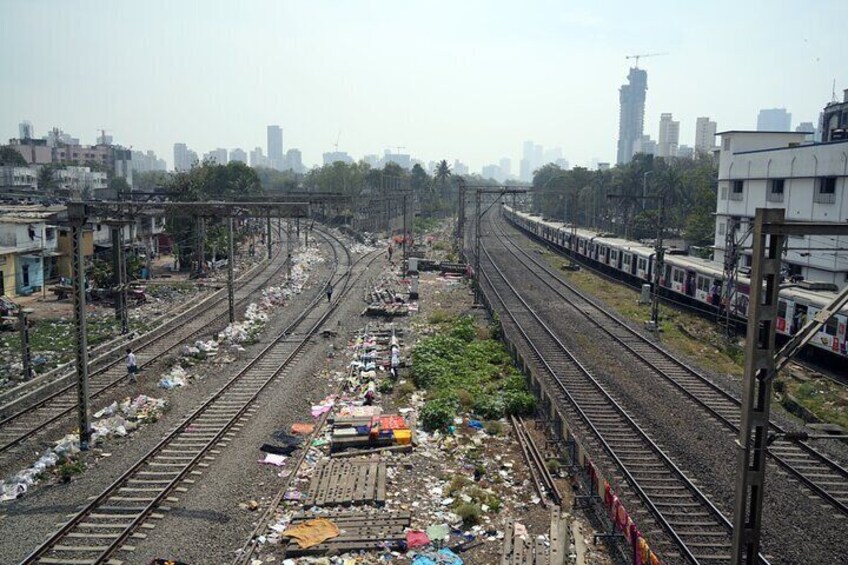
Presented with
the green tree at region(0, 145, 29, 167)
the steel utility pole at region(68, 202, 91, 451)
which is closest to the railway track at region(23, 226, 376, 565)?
the steel utility pole at region(68, 202, 91, 451)

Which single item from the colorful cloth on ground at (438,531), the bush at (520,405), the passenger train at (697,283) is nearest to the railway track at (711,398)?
the passenger train at (697,283)

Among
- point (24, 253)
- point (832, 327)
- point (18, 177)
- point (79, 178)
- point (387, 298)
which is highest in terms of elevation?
point (79, 178)

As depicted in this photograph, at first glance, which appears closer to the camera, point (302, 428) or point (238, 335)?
point (302, 428)

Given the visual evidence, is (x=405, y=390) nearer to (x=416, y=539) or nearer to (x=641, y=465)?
(x=641, y=465)

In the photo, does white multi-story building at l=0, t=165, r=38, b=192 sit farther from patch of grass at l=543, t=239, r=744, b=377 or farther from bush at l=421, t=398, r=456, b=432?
bush at l=421, t=398, r=456, b=432

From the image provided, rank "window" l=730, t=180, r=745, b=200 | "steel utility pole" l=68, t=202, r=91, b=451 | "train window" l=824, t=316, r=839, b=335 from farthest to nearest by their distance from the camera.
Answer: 1. "window" l=730, t=180, r=745, b=200
2. "train window" l=824, t=316, r=839, b=335
3. "steel utility pole" l=68, t=202, r=91, b=451

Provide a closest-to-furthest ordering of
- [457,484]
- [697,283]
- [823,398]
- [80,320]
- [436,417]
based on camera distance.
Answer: [457,484] < [80,320] < [436,417] < [823,398] < [697,283]

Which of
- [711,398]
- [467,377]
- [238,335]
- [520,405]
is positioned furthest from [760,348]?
[238,335]
